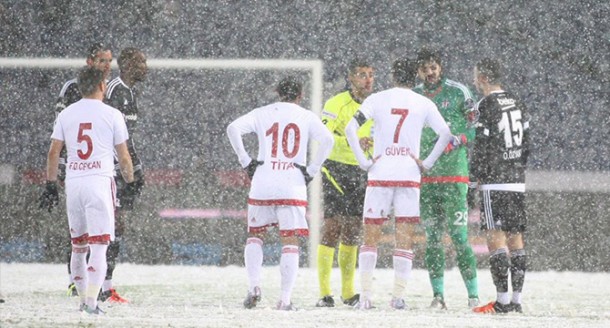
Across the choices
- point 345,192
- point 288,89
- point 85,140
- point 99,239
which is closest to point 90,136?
point 85,140

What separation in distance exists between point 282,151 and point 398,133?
0.86 m

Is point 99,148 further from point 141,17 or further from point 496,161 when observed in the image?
point 141,17

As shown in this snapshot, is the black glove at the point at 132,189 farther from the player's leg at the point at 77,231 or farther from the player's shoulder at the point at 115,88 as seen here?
the player's leg at the point at 77,231

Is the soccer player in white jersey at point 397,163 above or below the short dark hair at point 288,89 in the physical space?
below

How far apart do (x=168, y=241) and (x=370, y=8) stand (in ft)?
32.7

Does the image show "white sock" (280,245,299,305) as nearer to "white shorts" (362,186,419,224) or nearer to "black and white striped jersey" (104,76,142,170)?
"white shorts" (362,186,419,224)

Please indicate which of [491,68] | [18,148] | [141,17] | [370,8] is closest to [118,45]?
[141,17]

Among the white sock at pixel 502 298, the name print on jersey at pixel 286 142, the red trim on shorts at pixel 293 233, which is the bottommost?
the white sock at pixel 502 298

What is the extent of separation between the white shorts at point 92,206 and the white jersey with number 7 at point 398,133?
2.06 meters

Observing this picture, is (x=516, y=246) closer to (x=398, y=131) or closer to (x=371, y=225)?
(x=371, y=225)

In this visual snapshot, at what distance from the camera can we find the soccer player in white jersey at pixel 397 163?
10578 mm

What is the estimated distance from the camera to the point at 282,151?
10.4 m

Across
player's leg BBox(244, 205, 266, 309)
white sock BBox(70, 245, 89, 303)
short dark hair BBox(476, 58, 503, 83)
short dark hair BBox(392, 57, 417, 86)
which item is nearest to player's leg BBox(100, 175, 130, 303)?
player's leg BBox(244, 205, 266, 309)

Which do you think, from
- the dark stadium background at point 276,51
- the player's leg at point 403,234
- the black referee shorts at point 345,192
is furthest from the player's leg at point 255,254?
the dark stadium background at point 276,51
